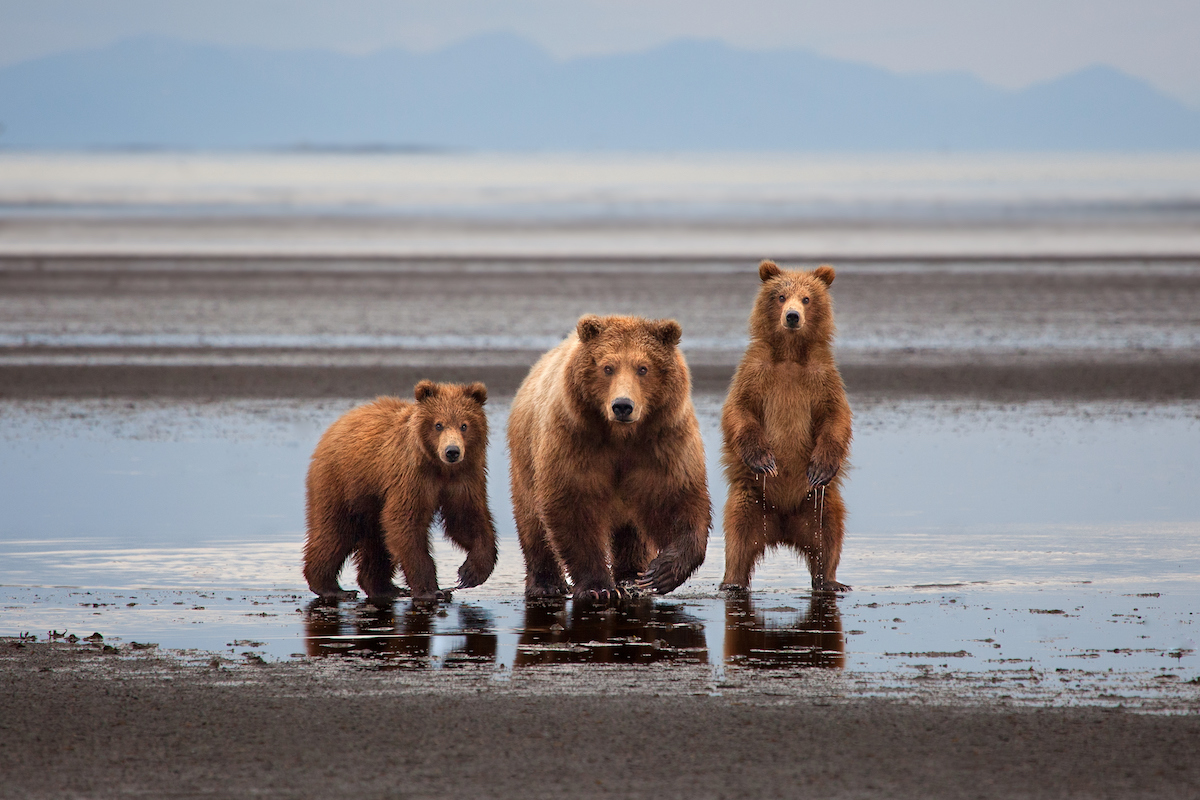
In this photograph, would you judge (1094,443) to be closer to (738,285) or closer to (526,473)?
(526,473)

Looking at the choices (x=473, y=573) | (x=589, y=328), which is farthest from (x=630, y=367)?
(x=473, y=573)

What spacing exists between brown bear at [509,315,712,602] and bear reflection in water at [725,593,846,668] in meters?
0.38

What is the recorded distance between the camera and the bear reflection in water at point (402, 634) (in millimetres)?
5992

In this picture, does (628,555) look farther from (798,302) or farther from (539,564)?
(798,302)

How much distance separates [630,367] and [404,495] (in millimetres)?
1232

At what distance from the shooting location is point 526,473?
7.42 meters

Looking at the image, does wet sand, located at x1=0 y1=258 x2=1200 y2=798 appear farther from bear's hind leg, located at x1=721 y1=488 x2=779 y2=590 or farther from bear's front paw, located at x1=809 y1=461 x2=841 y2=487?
bear's front paw, located at x1=809 y1=461 x2=841 y2=487

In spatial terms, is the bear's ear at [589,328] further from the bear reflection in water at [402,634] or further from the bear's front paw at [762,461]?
the bear reflection in water at [402,634]

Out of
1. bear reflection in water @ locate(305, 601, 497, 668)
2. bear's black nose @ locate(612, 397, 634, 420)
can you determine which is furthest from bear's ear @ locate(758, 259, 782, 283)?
bear reflection in water @ locate(305, 601, 497, 668)

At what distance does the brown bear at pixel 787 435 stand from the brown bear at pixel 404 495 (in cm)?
122

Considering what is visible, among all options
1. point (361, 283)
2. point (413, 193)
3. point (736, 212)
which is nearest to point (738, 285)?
point (361, 283)

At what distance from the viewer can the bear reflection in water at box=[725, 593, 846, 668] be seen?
5.87 m

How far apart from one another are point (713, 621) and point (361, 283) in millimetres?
20605

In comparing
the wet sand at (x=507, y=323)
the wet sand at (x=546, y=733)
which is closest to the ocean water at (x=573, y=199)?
the wet sand at (x=507, y=323)
